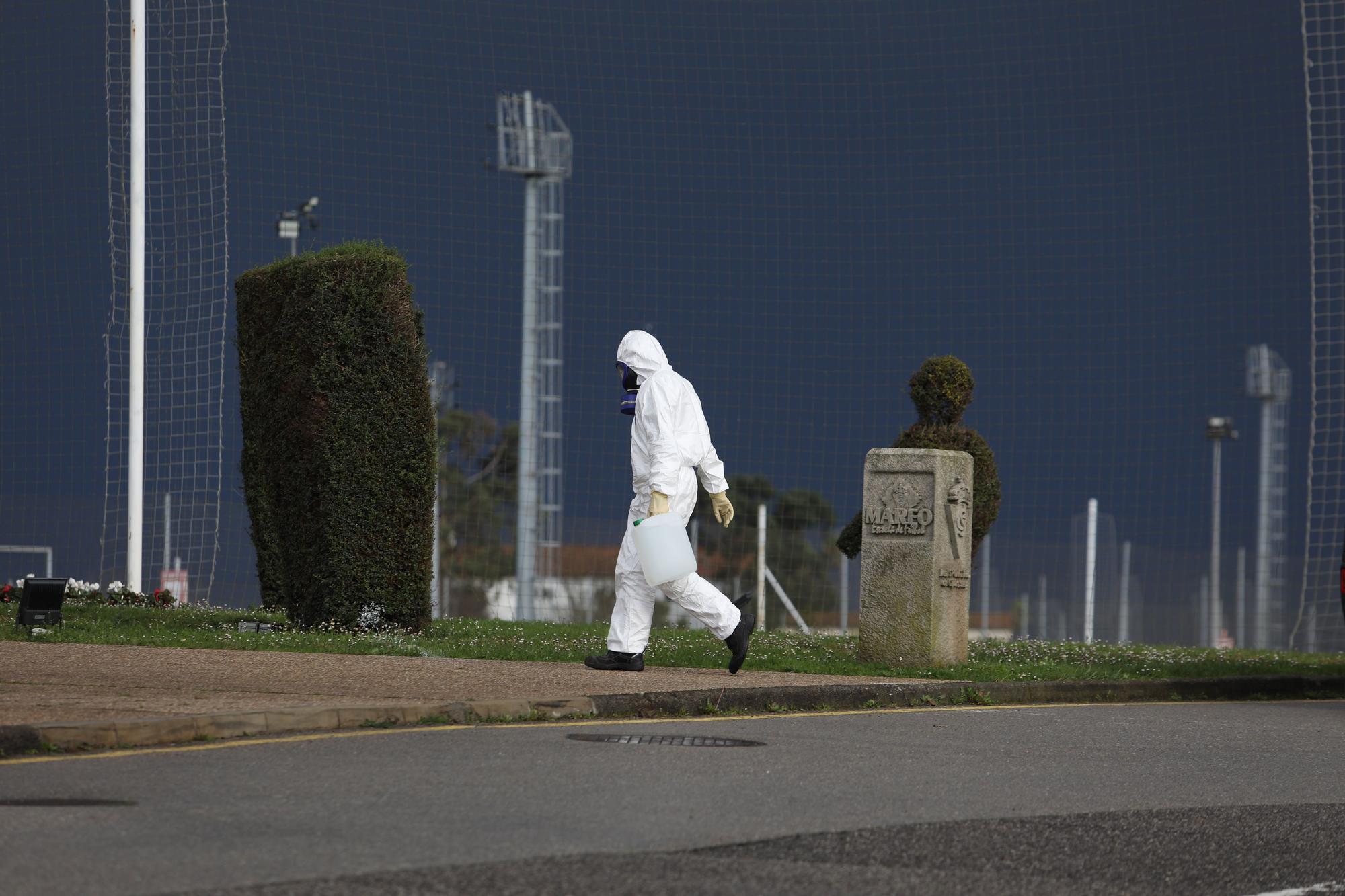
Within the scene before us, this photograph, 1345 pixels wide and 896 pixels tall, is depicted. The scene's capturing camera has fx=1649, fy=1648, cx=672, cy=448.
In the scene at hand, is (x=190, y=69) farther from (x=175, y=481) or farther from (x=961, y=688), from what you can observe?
(x=961, y=688)

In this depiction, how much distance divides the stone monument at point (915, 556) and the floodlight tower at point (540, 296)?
15.1 metres

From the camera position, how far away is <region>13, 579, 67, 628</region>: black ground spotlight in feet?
40.1

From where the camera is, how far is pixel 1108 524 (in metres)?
27.3

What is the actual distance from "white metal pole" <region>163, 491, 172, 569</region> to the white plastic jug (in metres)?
10.2

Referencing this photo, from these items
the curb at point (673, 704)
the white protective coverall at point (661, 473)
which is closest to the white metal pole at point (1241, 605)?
the curb at point (673, 704)

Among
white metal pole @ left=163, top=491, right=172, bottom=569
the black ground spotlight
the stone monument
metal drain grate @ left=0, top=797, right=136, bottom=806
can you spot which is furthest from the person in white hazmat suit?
white metal pole @ left=163, top=491, right=172, bottom=569

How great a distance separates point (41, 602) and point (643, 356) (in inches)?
202

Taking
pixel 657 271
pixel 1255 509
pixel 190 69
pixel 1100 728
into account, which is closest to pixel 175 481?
pixel 190 69

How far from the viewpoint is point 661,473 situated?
33.4 feet

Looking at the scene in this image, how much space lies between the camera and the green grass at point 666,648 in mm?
11469

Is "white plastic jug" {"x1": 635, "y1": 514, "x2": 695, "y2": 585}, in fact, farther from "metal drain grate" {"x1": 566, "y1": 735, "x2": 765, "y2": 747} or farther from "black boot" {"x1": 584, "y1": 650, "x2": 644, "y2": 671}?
"metal drain grate" {"x1": 566, "y1": 735, "x2": 765, "y2": 747}

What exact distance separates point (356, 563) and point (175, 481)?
691cm

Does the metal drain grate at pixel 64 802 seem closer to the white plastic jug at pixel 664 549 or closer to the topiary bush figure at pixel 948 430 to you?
the white plastic jug at pixel 664 549

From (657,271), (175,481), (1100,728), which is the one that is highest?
(657,271)
